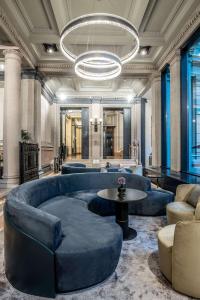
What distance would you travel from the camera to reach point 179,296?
1.89m

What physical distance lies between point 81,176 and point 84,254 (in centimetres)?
258

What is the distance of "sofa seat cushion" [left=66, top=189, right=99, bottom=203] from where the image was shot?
385cm

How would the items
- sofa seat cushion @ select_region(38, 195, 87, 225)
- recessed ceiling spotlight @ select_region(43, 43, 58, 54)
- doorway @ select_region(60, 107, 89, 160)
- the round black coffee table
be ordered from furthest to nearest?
1. doorway @ select_region(60, 107, 89, 160)
2. recessed ceiling spotlight @ select_region(43, 43, 58, 54)
3. the round black coffee table
4. sofa seat cushion @ select_region(38, 195, 87, 225)

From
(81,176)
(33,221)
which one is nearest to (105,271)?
(33,221)

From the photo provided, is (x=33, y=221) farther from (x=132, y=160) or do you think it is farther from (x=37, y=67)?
(x=132, y=160)

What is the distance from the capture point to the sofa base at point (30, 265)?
5.97 ft

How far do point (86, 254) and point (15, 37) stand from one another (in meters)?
5.95

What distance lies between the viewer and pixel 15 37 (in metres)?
5.67

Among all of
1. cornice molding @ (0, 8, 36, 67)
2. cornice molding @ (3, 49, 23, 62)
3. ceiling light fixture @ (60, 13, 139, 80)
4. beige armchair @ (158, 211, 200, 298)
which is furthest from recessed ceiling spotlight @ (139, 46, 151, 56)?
beige armchair @ (158, 211, 200, 298)

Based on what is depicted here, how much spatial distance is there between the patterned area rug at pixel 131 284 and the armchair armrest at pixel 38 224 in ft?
1.77

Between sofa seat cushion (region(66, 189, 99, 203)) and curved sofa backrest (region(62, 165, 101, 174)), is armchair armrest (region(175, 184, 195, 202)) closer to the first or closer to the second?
sofa seat cushion (region(66, 189, 99, 203))

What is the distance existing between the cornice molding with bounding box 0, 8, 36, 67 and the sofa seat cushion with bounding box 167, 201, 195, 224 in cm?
554

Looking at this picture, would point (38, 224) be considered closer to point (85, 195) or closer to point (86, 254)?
point (86, 254)

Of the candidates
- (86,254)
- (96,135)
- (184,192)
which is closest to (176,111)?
(184,192)
